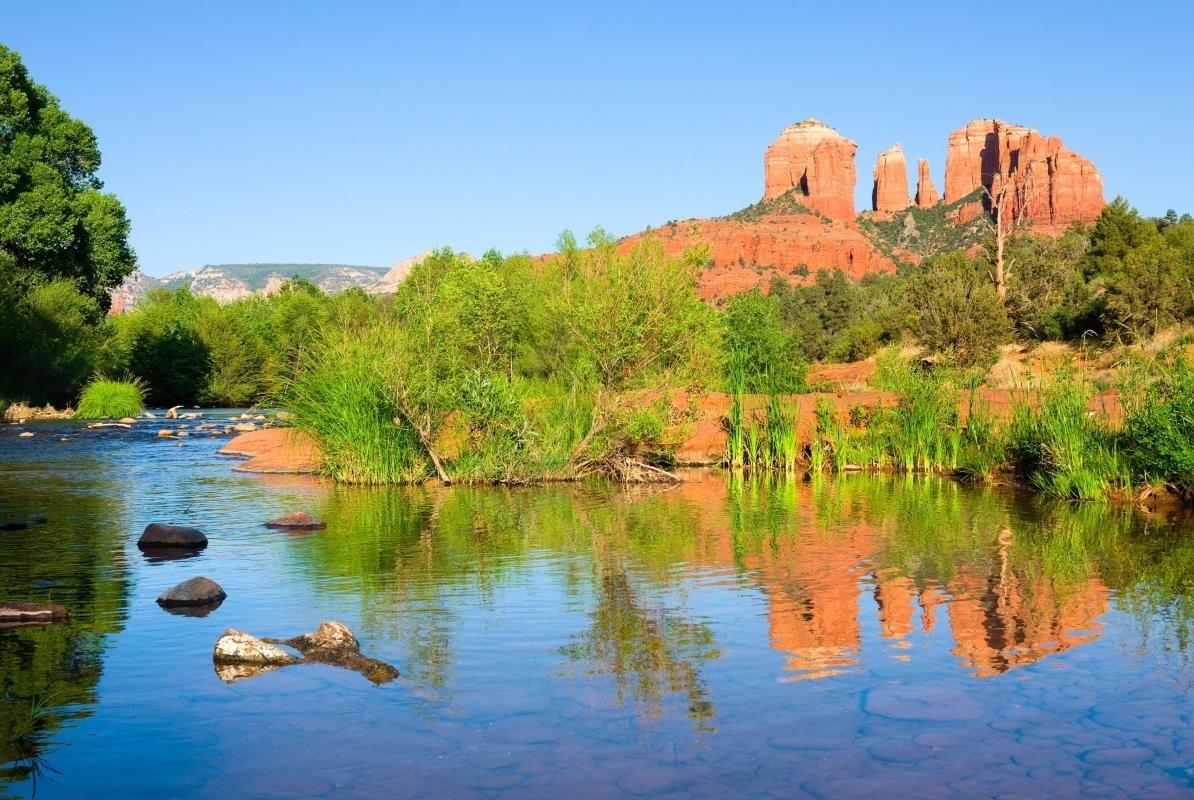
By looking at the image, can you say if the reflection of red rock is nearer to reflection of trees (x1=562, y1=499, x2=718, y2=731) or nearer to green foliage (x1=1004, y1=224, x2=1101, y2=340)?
reflection of trees (x1=562, y1=499, x2=718, y2=731)

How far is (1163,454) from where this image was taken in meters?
17.0

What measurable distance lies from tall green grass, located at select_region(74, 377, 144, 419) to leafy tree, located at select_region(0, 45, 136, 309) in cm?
662

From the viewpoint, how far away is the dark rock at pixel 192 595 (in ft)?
35.4

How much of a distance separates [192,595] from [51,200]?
42.4 m

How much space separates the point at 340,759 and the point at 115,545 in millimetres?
9372

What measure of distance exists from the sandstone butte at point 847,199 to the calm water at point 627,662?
114 meters

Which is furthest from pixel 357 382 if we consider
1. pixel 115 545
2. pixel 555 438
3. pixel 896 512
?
pixel 896 512

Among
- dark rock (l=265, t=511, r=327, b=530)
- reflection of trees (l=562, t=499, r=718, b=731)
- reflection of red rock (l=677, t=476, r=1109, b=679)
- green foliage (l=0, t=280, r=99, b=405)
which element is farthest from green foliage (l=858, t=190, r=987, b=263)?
reflection of trees (l=562, t=499, r=718, b=731)

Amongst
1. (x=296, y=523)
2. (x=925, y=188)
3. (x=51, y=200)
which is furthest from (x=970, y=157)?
(x=296, y=523)

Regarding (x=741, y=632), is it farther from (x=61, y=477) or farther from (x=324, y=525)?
(x=61, y=477)

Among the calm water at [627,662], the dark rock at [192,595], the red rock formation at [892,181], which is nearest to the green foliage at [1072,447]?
the calm water at [627,662]

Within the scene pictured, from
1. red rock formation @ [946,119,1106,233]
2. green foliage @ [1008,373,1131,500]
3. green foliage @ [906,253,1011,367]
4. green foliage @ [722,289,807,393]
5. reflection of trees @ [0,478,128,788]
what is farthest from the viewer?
red rock formation @ [946,119,1106,233]

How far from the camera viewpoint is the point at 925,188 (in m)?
191

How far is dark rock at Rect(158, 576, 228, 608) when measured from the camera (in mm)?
10805
